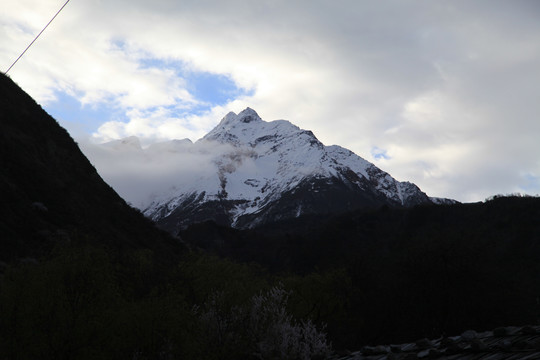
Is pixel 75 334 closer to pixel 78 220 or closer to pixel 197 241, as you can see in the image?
pixel 78 220

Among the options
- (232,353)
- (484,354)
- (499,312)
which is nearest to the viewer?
(484,354)

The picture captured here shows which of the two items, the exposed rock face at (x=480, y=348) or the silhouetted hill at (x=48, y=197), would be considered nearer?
the exposed rock face at (x=480, y=348)

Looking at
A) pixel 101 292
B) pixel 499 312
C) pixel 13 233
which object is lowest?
pixel 499 312

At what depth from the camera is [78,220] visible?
6550cm

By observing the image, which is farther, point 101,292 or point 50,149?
point 50,149

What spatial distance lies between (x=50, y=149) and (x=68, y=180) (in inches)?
246

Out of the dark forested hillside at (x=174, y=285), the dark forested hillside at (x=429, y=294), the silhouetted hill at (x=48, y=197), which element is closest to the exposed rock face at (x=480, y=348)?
the dark forested hillside at (x=174, y=285)

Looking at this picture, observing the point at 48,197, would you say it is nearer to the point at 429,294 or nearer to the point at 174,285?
the point at 174,285

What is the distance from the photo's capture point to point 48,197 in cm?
6544

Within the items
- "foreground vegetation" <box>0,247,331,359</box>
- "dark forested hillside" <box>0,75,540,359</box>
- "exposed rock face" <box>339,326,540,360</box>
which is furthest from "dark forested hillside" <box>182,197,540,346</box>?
"exposed rock face" <box>339,326,540,360</box>

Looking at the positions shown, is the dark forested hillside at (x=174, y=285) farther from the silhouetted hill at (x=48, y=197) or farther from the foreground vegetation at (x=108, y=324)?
the silhouetted hill at (x=48, y=197)

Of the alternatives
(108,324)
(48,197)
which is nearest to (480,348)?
(108,324)

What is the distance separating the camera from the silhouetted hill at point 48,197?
55812mm

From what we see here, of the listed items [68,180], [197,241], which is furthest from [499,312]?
[197,241]
